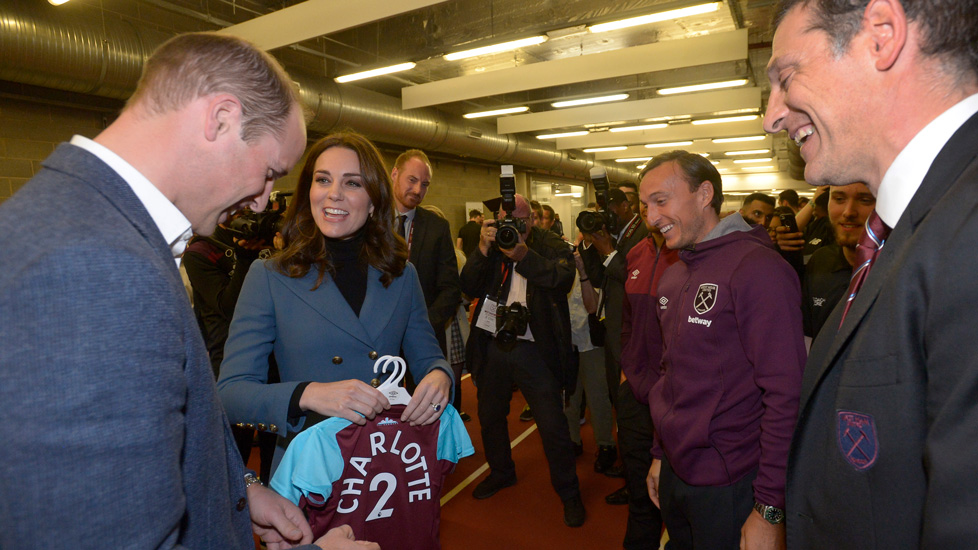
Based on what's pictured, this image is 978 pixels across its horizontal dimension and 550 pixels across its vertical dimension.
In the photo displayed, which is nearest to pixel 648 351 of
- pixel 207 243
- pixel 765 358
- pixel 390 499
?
pixel 765 358

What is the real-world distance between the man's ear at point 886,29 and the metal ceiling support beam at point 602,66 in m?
5.10

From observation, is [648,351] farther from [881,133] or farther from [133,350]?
[133,350]

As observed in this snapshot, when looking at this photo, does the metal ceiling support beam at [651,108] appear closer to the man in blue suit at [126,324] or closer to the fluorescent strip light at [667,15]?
the fluorescent strip light at [667,15]

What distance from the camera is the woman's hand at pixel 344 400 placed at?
1303mm

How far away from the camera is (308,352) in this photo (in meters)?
1.49

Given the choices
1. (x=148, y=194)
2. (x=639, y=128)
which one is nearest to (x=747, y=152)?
(x=639, y=128)

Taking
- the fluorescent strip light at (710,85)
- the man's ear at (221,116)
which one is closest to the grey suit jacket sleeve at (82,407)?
the man's ear at (221,116)

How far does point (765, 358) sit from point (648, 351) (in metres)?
0.84

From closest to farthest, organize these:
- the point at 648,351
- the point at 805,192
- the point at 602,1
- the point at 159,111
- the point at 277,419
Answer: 1. the point at 159,111
2. the point at 277,419
3. the point at 648,351
4. the point at 602,1
5. the point at 805,192

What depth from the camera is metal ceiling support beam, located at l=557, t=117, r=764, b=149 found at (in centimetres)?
997

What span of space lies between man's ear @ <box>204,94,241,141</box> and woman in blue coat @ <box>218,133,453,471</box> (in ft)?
2.41

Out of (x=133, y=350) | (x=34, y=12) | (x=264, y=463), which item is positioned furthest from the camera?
(x=34, y=12)

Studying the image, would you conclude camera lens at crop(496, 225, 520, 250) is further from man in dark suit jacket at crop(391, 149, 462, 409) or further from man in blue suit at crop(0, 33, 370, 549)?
man in blue suit at crop(0, 33, 370, 549)

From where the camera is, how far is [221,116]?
0.80m
